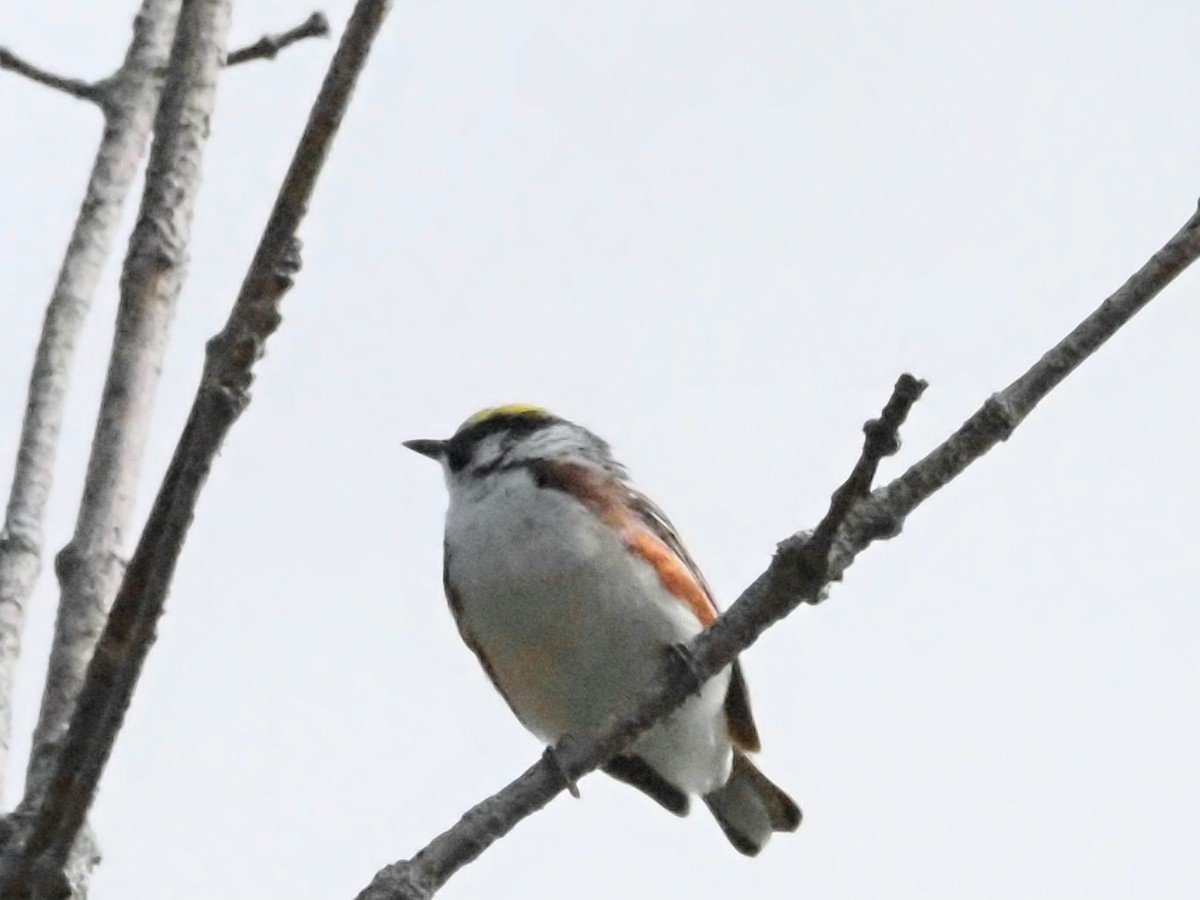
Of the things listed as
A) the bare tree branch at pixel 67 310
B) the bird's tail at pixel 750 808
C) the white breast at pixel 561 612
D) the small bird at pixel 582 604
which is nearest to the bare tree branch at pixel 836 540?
the bare tree branch at pixel 67 310

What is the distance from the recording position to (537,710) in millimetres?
6465

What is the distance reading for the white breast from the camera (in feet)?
20.1

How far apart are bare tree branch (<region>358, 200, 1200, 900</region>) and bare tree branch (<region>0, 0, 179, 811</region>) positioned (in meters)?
0.98

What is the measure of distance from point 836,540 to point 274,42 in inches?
110

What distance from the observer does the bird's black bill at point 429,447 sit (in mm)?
7645

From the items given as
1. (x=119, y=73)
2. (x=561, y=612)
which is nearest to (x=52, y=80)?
(x=119, y=73)

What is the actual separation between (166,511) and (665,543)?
13.1 feet

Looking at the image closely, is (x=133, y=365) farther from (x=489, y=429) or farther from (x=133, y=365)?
(x=489, y=429)

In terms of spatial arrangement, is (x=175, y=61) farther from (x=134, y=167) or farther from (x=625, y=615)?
(x=625, y=615)

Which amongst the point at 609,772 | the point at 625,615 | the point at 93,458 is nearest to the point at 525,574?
the point at 625,615

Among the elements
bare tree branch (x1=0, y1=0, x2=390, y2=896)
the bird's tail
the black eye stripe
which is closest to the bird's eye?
the black eye stripe

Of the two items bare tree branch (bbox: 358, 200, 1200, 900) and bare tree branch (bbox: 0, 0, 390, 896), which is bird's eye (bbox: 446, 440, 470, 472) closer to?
bare tree branch (bbox: 358, 200, 1200, 900)

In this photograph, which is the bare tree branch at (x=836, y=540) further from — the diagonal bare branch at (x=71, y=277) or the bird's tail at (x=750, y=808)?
the bird's tail at (x=750, y=808)

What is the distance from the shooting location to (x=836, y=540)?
358cm
